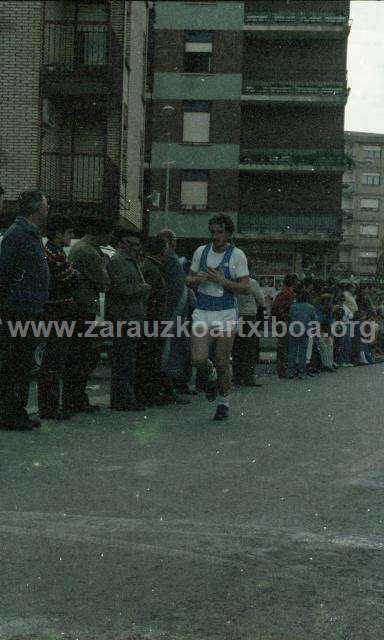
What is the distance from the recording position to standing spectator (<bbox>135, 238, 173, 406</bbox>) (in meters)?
10.9

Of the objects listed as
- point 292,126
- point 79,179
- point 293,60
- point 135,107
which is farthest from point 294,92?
point 79,179

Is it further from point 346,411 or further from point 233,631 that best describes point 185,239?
point 233,631

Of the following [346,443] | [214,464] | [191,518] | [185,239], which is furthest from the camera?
[185,239]

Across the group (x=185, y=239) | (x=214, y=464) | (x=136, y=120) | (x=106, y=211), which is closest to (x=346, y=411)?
(x=214, y=464)

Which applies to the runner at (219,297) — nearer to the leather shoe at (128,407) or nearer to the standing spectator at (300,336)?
the leather shoe at (128,407)

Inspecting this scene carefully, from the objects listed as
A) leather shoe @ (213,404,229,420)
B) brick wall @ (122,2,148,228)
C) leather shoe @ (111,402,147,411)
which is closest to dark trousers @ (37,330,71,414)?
leather shoe @ (111,402,147,411)

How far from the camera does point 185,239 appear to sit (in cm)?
4722

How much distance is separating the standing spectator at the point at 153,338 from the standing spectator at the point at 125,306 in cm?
47

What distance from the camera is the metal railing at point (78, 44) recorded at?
84.2 feet

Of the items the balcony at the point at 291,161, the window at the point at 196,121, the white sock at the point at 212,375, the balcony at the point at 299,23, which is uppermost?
the balcony at the point at 299,23

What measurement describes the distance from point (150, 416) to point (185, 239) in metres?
37.5

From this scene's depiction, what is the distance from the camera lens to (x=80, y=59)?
86.5 ft

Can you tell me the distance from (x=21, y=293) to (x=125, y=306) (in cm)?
202

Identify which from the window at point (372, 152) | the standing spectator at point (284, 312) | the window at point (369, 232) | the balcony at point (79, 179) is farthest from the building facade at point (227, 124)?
the window at point (372, 152)
